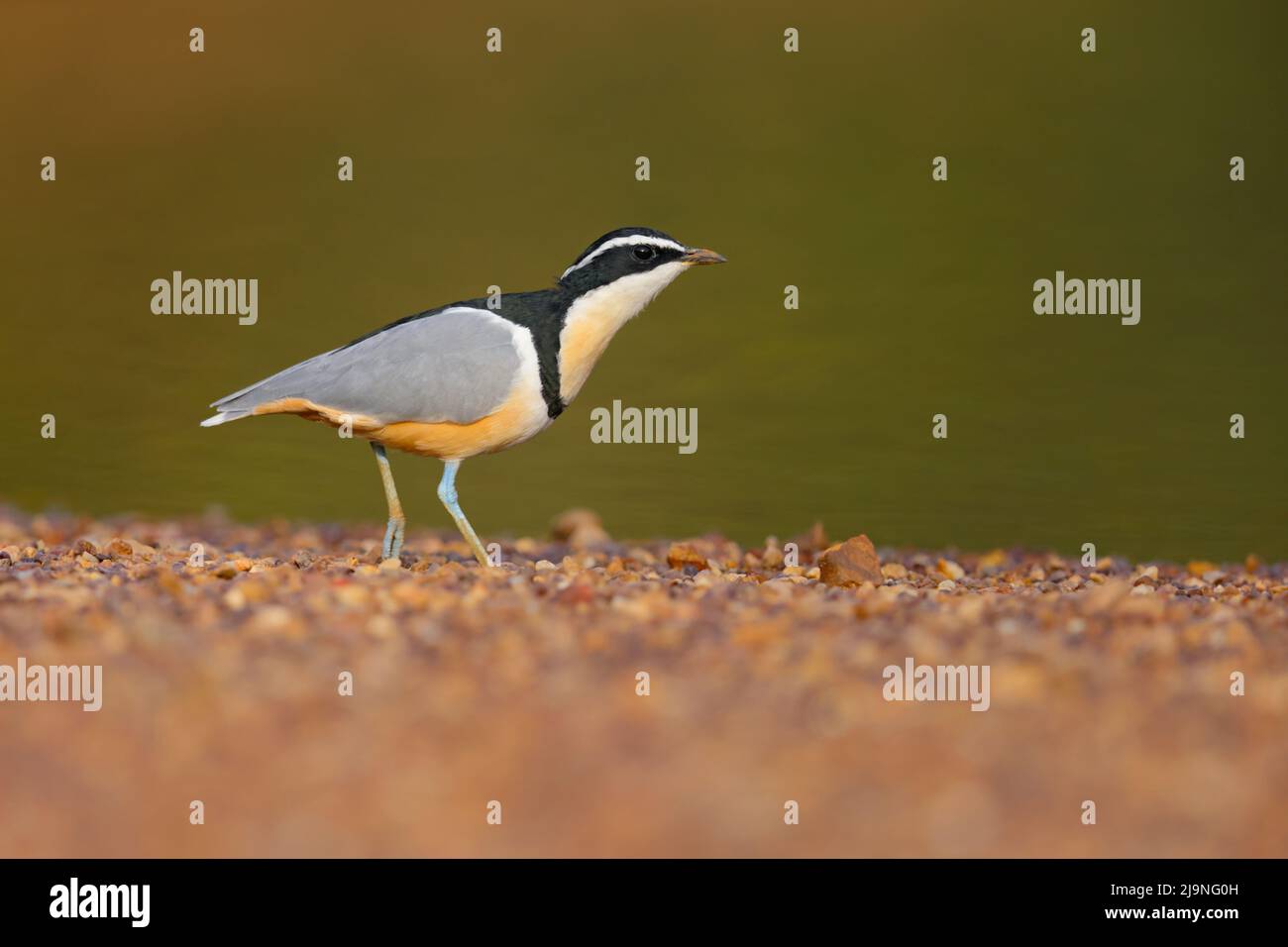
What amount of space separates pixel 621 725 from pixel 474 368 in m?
2.81

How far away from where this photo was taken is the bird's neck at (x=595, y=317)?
5.79 m

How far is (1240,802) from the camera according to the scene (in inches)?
109

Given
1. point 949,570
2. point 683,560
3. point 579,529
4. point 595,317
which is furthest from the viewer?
point 579,529

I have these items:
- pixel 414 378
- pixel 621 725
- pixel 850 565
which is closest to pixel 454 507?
pixel 414 378

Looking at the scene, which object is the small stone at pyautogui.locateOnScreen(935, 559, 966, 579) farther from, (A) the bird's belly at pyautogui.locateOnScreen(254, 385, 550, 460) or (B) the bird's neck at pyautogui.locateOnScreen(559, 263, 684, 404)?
(A) the bird's belly at pyautogui.locateOnScreen(254, 385, 550, 460)

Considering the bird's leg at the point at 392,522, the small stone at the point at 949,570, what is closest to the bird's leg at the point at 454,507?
the bird's leg at the point at 392,522

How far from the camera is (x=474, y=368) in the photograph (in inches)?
221

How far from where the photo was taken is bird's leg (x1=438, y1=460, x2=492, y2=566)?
221 inches

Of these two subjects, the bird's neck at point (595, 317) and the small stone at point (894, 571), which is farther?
the small stone at point (894, 571)

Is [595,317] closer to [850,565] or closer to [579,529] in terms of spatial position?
[850,565]

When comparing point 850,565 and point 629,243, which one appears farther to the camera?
point 629,243

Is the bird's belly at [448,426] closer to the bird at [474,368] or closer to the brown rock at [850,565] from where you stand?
the bird at [474,368]

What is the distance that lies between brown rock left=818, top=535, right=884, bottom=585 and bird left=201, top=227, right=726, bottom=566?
4.18ft
